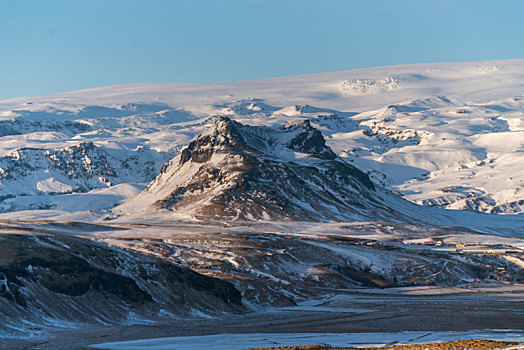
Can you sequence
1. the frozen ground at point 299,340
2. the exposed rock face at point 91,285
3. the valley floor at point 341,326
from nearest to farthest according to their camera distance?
the frozen ground at point 299,340 < the valley floor at point 341,326 < the exposed rock face at point 91,285

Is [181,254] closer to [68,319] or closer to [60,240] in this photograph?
[60,240]

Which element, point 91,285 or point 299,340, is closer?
point 299,340

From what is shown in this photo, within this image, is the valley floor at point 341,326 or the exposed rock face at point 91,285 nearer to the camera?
the valley floor at point 341,326

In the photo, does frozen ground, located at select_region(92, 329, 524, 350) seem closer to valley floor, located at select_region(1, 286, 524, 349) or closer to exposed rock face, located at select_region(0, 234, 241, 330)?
valley floor, located at select_region(1, 286, 524, 349)

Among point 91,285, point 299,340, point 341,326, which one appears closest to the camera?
point 299,340

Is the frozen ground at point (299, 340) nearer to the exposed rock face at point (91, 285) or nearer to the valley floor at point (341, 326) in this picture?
the valley floor at point (341, 326)

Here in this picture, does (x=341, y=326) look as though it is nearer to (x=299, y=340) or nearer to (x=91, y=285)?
(x=299, y=340)

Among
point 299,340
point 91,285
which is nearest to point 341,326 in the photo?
point 299,340

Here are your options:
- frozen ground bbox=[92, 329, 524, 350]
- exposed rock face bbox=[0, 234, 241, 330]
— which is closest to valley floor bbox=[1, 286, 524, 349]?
frozen ground bbox=[92, 329, 524, 350]

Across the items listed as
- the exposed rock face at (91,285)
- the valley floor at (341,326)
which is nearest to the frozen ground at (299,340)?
the valley floor at (341,326)

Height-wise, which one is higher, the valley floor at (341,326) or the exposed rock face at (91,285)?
the exposed rock face at (91,285)
